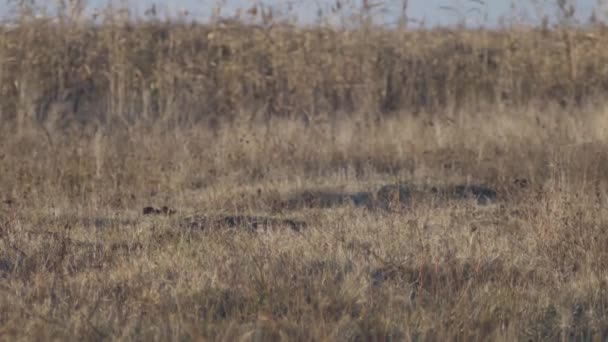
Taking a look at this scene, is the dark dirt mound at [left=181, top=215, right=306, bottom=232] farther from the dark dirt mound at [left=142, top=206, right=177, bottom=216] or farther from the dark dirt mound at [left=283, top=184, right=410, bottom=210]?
the dark dirt mound at [left=283, top=184, right=410, bottom=210]

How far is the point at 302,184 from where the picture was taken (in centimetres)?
915

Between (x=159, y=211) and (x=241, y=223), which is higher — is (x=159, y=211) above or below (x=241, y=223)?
below

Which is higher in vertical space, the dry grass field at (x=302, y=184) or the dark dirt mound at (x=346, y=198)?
the dry grass field at (x=302, y=184)

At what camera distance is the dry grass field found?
15.4 ft

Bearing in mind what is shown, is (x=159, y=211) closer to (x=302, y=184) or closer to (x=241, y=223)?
(x=241, y=223)

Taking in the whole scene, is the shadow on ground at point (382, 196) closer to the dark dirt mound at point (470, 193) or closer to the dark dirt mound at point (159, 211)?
the dark dirt mound at point (470, 193)

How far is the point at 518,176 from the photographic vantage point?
9438 mm

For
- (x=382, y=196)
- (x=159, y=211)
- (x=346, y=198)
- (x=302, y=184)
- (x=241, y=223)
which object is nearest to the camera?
(x=241, y=223)

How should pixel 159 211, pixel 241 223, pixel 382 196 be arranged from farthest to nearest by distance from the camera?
pixel 382 196 → pixel 159 211 → pixel 241 223

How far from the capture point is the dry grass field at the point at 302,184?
4695mm

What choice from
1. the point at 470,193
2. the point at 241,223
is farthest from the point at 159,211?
the point at 470,193

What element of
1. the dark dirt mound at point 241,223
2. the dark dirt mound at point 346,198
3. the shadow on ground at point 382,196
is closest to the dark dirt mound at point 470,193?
the shadow on ground at point 382,196

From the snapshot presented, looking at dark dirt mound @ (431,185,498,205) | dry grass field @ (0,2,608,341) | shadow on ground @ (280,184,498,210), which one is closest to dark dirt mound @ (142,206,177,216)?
dry grass field @ (0,2,608,341)

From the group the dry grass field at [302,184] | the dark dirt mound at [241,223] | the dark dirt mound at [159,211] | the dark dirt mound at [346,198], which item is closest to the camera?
the dry grass field at [302,184]
